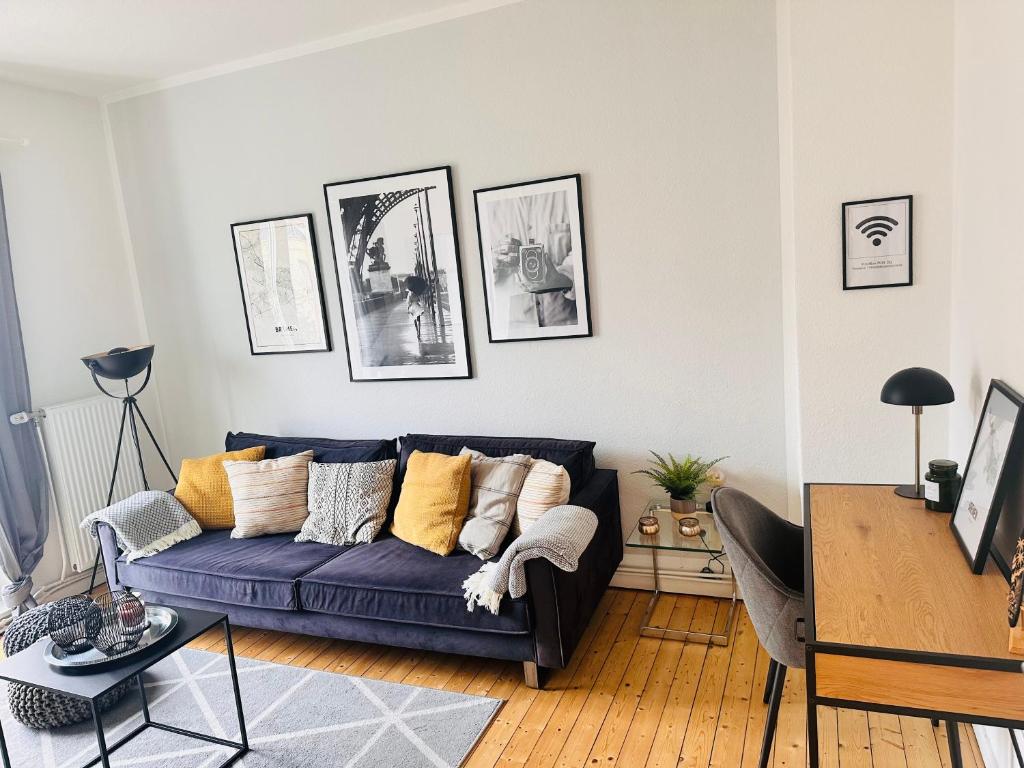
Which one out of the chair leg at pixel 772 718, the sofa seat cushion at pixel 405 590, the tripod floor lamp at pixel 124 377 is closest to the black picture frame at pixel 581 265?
the sofa seat cushion at pixel 405 590

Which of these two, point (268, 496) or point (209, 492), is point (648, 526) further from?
point (209, 492)

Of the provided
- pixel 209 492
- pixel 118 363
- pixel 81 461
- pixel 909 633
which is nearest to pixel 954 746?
pixel 909 633

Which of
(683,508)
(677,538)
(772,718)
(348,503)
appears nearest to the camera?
(772,718)

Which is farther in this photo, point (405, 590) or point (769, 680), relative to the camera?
point (405, 590)

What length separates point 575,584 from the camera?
2.78 m

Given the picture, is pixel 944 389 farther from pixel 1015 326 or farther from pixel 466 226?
pixel 466 226

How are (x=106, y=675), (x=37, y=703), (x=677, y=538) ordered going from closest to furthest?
(x=106, y=675)
(x=37, y=703)
(x=677, y=538)

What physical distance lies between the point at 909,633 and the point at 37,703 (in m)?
2.95

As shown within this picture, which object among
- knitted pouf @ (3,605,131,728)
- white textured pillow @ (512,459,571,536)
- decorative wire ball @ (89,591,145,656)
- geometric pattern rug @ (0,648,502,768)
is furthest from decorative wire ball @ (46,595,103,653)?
white textured pillow @ (512,459,571,536)

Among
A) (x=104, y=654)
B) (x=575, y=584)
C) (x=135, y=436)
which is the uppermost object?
(x=135, y=436)

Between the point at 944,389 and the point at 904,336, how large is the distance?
1.99ft

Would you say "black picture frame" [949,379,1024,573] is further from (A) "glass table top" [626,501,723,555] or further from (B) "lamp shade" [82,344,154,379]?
(B) "lamp shade" [82,344,154,379]

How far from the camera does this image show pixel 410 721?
8.59 feet

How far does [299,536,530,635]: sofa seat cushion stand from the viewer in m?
2.71
